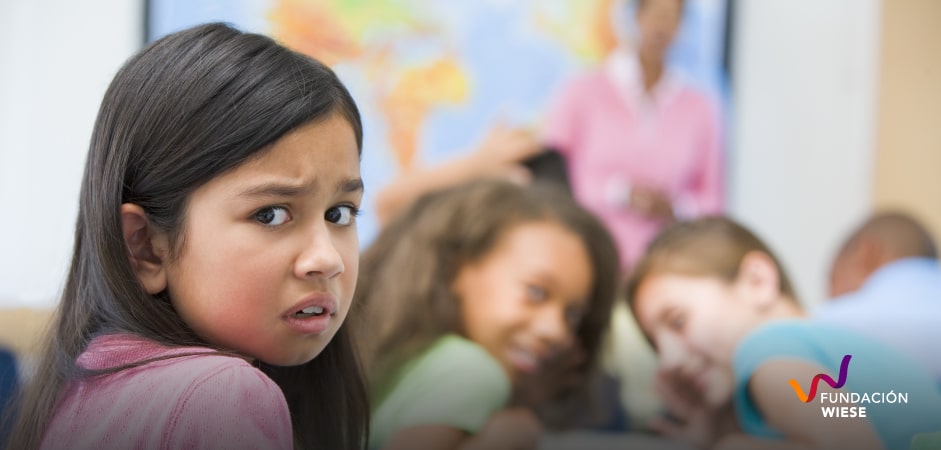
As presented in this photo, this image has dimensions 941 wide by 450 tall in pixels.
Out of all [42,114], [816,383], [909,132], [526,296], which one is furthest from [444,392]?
[909,132]

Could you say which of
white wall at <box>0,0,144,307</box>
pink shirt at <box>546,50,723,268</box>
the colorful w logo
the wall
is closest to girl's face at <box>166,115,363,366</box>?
the colorful w logo

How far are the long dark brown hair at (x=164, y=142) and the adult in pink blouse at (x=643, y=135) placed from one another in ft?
4.60

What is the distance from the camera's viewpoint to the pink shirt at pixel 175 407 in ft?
1.59

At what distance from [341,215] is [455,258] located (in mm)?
612

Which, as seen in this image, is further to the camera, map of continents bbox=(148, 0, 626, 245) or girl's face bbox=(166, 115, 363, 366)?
map of continents bbox=(148, 0, 626, 245)

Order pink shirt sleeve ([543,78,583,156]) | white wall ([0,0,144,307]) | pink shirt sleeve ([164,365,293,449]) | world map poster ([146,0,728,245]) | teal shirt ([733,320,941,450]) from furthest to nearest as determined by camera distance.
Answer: pink shirt sleeve ([543,78,583,156]) < world map poster ([146,0,728,245]) < white wall ([0,0,144,307]) < teal shirt ([733,320,941,450]) < pink shirt sleeve ([164,365,293,449])

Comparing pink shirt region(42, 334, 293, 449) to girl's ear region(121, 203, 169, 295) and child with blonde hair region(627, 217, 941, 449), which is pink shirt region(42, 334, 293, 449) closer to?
girl's ear region(121, 203, 169, 295)

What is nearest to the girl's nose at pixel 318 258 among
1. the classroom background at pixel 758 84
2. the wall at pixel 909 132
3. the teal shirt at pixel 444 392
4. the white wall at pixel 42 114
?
the teal shirt at pixel 444 392

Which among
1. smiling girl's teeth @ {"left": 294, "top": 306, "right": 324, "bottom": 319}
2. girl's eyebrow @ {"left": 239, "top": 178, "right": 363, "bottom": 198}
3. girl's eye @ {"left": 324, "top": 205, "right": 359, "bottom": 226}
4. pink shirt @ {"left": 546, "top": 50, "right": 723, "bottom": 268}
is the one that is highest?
pink shirt @ {"left": 546, "top": 50, "right": 723, "bottom": 268}

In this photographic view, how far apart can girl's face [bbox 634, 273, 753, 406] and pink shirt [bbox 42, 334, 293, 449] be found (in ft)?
2.22

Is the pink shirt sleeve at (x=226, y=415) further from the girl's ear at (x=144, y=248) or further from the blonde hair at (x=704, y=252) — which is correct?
the blonde hair at (x=704, y=252)

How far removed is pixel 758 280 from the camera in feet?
3.74

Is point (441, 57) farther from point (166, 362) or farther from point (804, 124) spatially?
point (166, 362)

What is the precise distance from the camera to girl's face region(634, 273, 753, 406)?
1.08m
